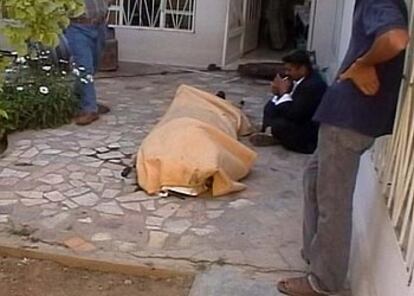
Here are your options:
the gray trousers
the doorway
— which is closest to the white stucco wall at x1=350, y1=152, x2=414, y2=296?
the gray trousers

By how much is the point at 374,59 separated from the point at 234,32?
6.19 meters

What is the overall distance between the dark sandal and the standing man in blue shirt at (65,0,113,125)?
9.62 feet

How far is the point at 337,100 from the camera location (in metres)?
2.74

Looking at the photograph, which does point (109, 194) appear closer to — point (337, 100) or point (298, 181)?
point (298, 181)

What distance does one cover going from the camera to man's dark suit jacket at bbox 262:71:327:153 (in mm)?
5027

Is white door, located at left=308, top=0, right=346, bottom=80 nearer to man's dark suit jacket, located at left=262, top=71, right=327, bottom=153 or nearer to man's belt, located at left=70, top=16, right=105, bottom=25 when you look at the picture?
man's dark suit jacket, located at left=262, top=71, right=327, bottom=153

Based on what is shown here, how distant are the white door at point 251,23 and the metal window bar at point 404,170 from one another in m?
6.34

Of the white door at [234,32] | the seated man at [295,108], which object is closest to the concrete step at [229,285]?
the seated man at [295,108]

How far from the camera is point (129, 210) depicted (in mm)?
4098

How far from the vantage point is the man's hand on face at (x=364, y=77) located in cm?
262

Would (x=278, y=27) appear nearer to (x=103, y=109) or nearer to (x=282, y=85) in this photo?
(x=103, y=109)

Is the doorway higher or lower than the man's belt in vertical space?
lower

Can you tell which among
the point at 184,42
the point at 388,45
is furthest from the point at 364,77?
the point at 184,42

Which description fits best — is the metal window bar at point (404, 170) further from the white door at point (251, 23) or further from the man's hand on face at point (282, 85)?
the white door at point (251, 23)
